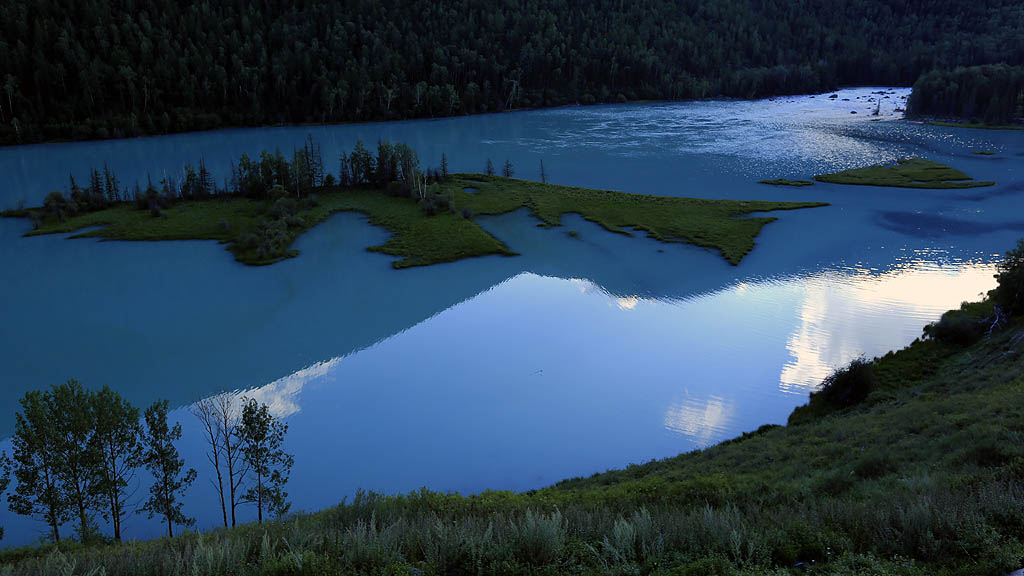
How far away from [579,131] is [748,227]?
69.5m

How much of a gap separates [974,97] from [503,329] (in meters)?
133

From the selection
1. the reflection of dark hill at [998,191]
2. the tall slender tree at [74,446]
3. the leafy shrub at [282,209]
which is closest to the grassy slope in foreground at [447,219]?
the leafy shrub at [282,209]

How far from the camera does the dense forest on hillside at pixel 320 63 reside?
399ft

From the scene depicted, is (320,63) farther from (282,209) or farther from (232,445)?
(232,445)

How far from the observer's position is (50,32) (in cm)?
12862

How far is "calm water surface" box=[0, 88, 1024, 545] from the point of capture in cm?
2780

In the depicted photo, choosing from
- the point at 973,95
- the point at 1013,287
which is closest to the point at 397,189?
the point at 1013,287

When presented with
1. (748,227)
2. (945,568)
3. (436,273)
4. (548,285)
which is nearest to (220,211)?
(436,273)

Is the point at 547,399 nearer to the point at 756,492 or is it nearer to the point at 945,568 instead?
the point at 756,492

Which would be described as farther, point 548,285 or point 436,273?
point 436,273

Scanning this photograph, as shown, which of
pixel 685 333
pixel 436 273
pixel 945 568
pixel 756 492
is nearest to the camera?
pixel 945 568

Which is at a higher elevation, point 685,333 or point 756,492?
point 756,492

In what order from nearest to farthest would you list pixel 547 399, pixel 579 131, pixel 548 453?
pixel 548 453, pixel 547 399, pixel 579 131

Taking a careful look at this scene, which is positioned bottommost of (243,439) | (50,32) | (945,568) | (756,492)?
(243,439)
